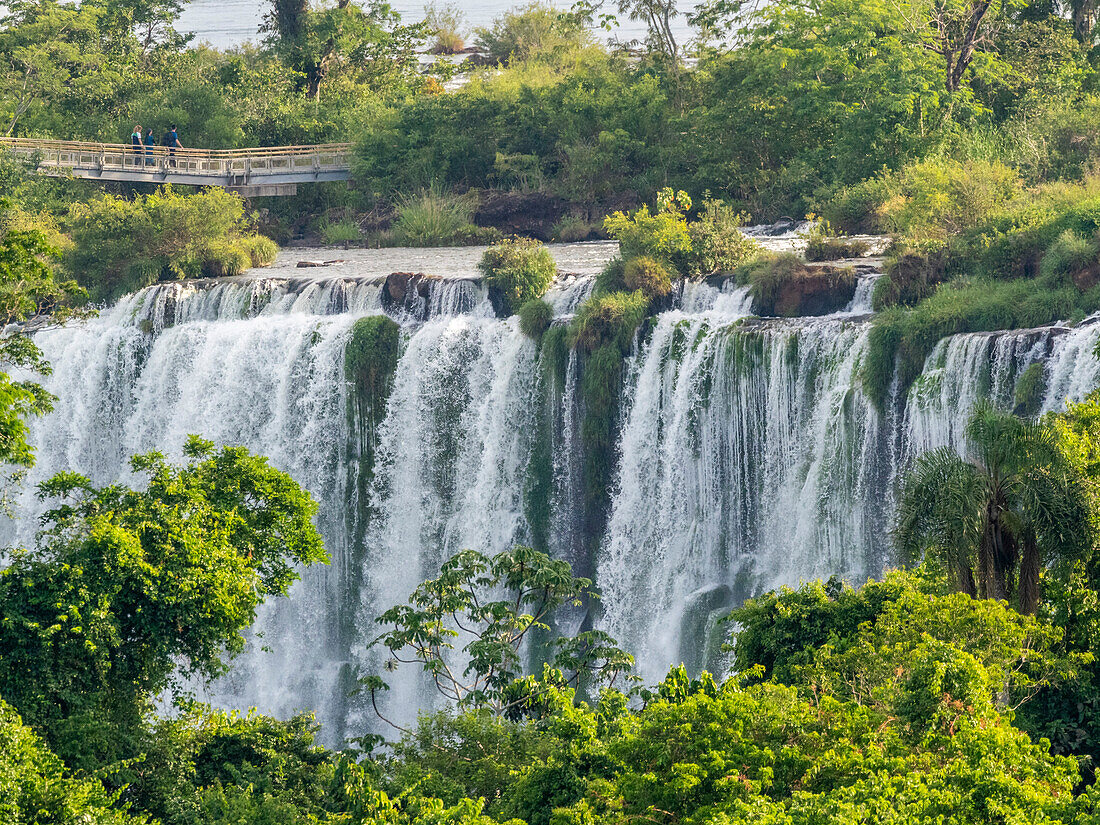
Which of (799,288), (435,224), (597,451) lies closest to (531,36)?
(435,224)

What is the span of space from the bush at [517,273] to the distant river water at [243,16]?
173 ft

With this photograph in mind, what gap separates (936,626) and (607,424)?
14.8 metres

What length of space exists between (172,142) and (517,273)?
23.7m

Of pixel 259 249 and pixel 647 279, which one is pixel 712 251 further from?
pixel 259 249

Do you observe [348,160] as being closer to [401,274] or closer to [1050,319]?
[401,274]

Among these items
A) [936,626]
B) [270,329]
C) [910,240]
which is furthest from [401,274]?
[936,626]

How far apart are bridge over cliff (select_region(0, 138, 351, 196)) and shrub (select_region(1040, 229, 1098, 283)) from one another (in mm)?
27853

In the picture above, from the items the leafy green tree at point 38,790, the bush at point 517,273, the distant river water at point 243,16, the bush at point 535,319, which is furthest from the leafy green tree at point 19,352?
the distant river water at point 243,16

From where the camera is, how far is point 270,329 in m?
34.7

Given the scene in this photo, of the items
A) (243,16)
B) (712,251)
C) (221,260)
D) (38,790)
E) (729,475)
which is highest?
(243,16)

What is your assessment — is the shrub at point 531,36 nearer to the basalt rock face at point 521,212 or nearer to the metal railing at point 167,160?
the metal railing at point 167,160

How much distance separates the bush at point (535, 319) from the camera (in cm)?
3191

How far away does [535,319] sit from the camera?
32000 millimetres

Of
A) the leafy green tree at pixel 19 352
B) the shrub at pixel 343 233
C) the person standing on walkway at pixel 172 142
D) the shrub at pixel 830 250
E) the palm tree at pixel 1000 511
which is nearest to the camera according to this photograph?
the palm tree at pixel 1000 511
